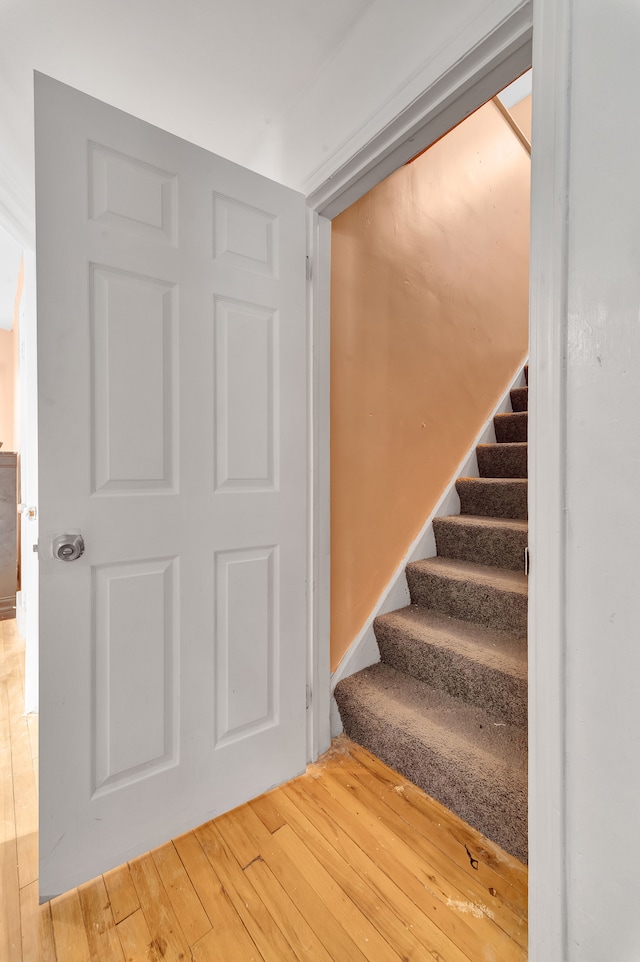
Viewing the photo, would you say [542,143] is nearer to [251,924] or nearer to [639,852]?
[639,852]

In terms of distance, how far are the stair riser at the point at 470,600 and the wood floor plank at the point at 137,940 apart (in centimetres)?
138

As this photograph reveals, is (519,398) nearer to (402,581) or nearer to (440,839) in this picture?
(402,581)

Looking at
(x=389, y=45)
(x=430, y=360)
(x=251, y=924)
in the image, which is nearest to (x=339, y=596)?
(x=251, y=924)

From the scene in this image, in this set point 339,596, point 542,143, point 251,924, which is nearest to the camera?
point 542,143

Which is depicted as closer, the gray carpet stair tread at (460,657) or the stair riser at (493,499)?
the gray carpet stair tread at (460,657)

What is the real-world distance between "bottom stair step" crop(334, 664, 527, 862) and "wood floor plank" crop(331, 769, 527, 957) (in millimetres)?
139

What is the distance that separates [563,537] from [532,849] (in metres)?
0.61

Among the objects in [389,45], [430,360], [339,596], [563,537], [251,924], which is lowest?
[251,924]

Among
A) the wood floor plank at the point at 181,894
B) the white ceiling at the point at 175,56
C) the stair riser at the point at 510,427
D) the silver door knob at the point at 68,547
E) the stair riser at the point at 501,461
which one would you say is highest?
the white ceiling at the point at 175,56

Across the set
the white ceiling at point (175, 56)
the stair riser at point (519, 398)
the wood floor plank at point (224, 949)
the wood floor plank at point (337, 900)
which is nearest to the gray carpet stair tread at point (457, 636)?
the wood floor plank at point (337, 900)

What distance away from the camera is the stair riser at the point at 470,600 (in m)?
1.66

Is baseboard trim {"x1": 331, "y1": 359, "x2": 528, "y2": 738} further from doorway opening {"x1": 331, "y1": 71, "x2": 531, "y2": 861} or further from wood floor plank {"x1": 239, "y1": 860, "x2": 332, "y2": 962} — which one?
wood floor plank {"x1": 239, "y1": 860, "x2": 332, "y2": 962}

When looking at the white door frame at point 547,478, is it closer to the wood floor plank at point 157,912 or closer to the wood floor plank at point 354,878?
Answer: the wood floor plank at point 354,878

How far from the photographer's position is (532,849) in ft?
2.74
